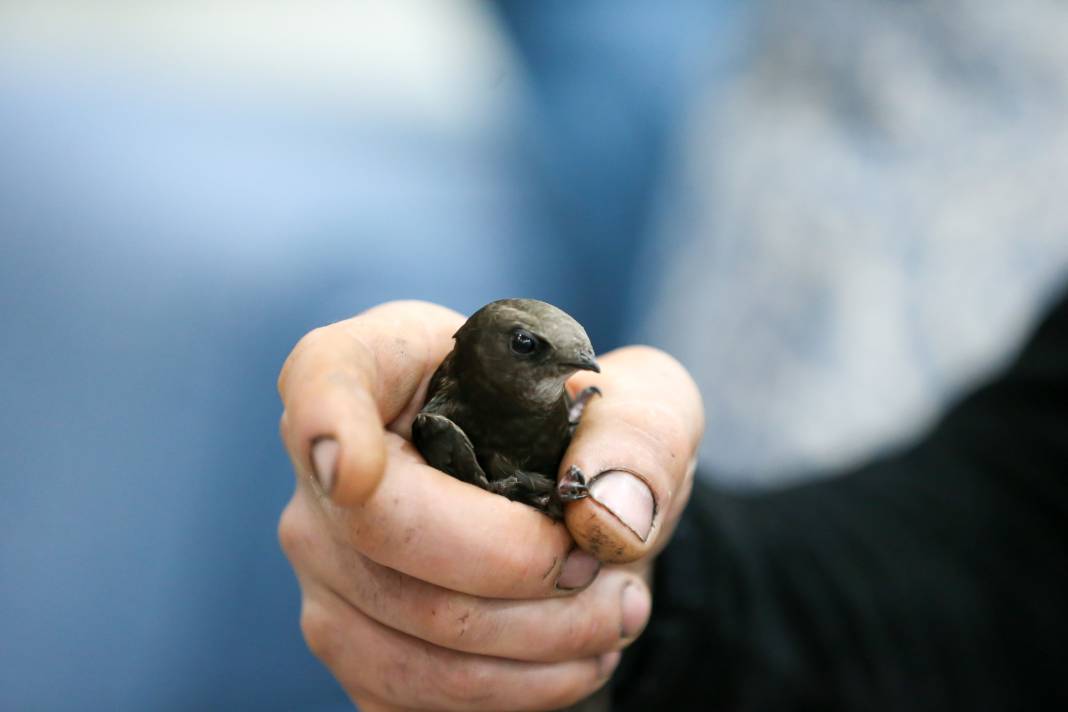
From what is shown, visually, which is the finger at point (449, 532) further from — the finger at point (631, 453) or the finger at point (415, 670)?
the finger at point (415, 670)

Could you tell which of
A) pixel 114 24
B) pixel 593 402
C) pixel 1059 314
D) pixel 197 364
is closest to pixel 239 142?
pixel 114 24

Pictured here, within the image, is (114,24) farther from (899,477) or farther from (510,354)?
(899,477)

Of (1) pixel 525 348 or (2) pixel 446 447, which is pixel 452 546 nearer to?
(2) pixel 446 447

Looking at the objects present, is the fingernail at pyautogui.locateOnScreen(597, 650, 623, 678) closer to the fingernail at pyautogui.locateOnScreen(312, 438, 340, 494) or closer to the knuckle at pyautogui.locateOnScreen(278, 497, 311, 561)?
the knuckle at pyautogui.locateOnScreen(278, 497, 311, 561)

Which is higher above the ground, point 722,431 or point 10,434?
point 722,431

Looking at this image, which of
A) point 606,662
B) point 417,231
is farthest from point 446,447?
point 417,231

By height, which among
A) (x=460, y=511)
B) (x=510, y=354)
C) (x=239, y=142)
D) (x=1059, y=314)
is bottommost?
(x=239, y=142)
